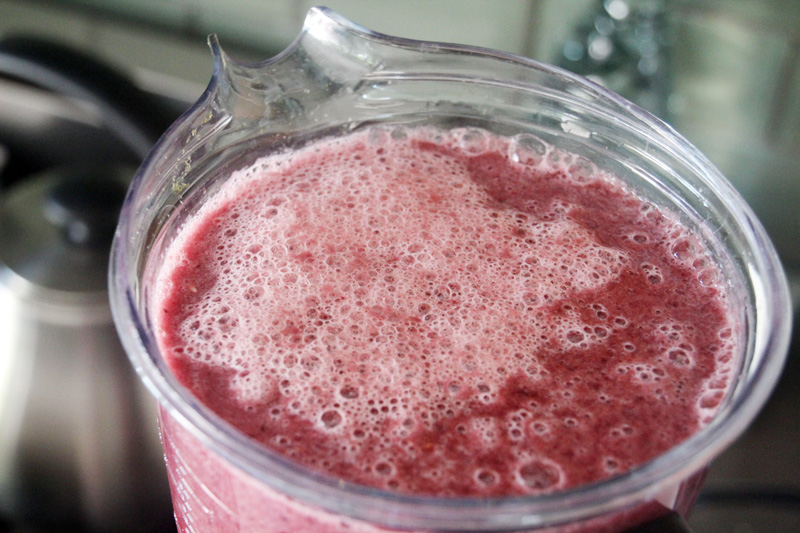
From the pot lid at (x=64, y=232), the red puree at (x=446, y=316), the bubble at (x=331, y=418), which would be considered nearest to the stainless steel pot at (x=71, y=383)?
the pot lid at (x=64, y=232)

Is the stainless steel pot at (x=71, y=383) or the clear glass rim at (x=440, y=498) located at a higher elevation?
the clear glass rim at (x=440, y=498)

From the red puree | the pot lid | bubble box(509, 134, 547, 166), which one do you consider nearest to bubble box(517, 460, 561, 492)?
the red puree

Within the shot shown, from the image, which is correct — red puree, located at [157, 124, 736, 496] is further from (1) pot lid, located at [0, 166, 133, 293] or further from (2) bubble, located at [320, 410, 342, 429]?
(1) pot lid, located at [0, 166, 133, 293]

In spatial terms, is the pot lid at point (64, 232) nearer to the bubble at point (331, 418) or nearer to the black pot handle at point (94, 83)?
the black pot handle at point (94, 83)

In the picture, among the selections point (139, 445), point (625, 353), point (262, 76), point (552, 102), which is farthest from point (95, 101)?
point (625, 353)

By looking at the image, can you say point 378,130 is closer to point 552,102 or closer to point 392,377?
point 552,102

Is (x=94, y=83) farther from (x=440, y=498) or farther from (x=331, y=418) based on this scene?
(x=440, y=498)
